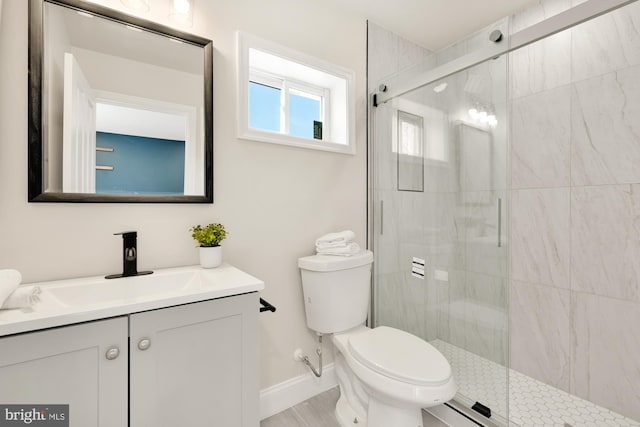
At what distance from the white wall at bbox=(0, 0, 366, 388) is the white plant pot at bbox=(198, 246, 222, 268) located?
11cm

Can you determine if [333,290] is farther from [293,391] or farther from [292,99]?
[292,99]

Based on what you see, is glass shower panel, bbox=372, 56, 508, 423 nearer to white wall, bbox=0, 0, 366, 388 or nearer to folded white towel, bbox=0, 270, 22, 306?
white wall, bbox=0, 0, 366, 388

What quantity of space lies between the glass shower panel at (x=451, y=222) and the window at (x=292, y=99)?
29 centimetres

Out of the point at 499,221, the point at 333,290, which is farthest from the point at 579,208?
the point at 333,290

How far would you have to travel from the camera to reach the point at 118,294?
110cm

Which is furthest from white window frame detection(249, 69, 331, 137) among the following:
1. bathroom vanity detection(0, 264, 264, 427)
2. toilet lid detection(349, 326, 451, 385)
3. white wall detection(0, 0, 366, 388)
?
toilet lid detection(349, 326, 451, 385)

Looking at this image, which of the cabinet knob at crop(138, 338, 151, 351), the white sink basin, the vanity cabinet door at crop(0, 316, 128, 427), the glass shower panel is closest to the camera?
the vanity cabinet door at crop(0, 316, 128, 427)

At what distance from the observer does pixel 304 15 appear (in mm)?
1747

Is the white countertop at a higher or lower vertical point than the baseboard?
higher

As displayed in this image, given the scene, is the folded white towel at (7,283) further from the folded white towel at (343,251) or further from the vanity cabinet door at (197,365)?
the folded white towel at (343,251)

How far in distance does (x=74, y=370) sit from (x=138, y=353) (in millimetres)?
147

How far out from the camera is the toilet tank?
5.17 ft

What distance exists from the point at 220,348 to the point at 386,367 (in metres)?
0.69

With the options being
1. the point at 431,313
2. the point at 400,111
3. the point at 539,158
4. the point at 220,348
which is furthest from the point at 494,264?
the point at 220,348
